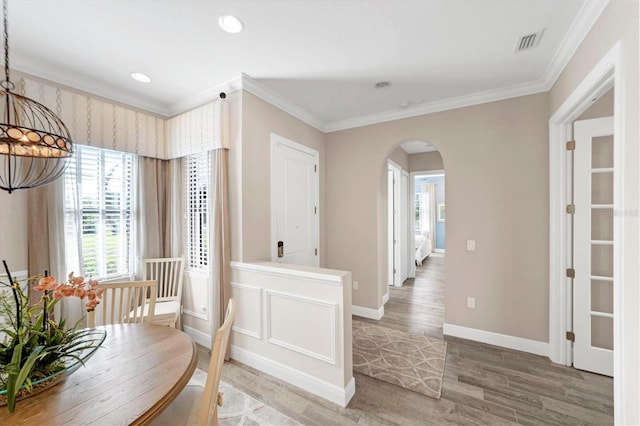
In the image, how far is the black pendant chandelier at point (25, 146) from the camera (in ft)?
4.07

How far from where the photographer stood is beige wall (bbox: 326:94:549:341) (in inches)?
98.3

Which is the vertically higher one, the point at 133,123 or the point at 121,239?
the point at 133,123

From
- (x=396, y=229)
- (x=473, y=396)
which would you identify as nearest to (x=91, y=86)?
(x=473, y=396)

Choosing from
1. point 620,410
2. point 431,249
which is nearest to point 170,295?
point 620,410

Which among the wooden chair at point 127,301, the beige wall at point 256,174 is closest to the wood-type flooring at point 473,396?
the wooden chair at point 127,301

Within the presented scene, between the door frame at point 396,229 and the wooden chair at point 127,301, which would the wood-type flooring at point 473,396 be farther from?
the door frame at point 396,229

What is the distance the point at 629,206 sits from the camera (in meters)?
1.23

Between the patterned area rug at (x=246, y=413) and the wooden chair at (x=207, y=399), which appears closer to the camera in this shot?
the wooden chair at (x=207, y=399)

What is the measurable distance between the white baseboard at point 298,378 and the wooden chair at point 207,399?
0.91 metres

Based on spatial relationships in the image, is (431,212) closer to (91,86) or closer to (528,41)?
(528,41)

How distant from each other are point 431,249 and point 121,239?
8403 millimetres

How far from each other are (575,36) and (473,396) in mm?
2780

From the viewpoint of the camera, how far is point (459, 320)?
2.87m

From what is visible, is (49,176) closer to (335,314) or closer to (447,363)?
(335,314)
